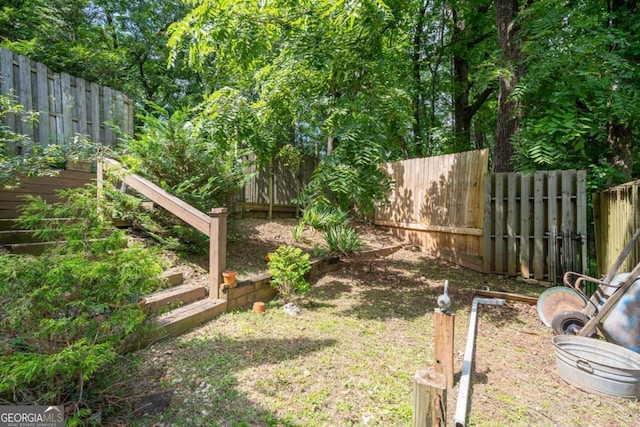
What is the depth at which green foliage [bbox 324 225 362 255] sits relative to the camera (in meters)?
5.59

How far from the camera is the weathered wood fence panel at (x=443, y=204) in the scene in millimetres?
5566

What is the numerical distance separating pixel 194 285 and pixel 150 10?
1095 centimetres

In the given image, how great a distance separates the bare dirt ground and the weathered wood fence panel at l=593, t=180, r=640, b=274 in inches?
48.8

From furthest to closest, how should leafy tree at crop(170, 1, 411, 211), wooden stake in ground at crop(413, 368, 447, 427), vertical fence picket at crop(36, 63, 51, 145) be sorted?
vertical fence picket at crop(36, 63, 51, 145) < leafy tree at crop(170, 1, 411, 211) < wooden stake in ground at crop(413, 368, 447, 427)

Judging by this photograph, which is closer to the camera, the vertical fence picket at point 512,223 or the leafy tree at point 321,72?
the leafy tree at point 321,72

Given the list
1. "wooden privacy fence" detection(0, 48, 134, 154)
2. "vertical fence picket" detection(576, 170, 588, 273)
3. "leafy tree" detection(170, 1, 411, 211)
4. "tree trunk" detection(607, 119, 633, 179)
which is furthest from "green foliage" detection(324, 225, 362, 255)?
"tree trunk" detection(607, 119, 633, 179)

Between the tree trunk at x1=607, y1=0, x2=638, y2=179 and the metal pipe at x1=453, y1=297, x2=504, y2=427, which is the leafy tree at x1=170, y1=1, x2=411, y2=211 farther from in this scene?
the tree trunk at x1=607, y1=0, x2=638, y2=179

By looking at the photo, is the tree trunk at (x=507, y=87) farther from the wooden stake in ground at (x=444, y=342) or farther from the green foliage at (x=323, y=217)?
the wooden stake in ground at (x=444, y=342)

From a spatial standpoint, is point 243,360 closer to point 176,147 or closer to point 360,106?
point 176,147

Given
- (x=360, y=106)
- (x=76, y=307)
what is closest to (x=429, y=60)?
(x=360, y=106)

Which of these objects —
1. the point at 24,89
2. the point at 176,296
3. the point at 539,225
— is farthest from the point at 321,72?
the point at 539,225

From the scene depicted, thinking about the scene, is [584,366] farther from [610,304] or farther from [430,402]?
[430,402]

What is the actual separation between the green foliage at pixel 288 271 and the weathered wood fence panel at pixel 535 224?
11.1 feet

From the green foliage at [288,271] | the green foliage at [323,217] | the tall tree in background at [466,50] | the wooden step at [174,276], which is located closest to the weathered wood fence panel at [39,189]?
the wooden step at [174,276]
